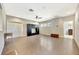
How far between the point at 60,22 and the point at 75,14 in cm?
73

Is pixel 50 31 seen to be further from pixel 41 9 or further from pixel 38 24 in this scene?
pixel 41 9

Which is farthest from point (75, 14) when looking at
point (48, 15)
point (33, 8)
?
point (33, 8)

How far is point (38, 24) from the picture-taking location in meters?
3.76

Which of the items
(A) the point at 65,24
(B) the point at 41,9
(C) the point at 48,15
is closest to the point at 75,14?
(A) the point at 65,24

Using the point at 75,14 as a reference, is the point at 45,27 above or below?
below

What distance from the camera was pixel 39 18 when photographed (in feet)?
11.4

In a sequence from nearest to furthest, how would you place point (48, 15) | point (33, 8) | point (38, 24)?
1. point (33, 8)
2. point (48, 15)
3. point (38, 24)

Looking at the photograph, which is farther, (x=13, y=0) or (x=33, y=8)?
(x=33, y=8)

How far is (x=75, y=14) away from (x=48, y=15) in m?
1.09
